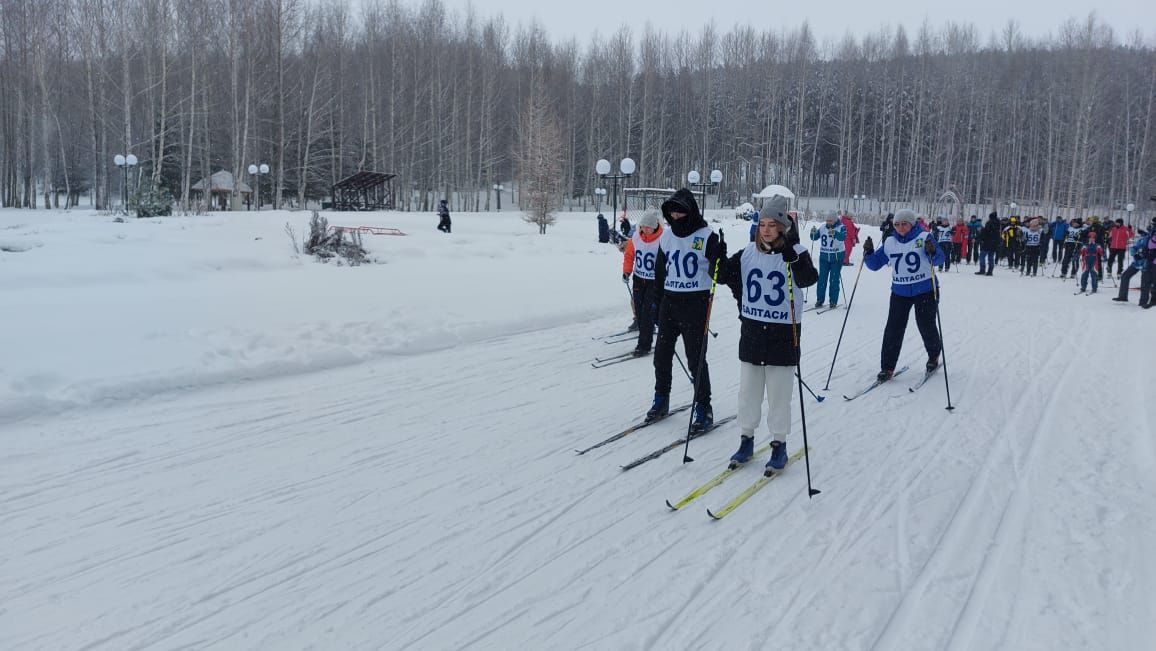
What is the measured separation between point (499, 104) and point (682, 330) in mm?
50704

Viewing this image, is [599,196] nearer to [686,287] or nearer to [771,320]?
[686,287]

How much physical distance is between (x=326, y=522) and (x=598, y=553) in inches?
62.6

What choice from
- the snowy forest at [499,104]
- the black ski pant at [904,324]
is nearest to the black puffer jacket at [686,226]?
the black ski pant at [904,324]

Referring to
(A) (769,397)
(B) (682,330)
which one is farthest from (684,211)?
(A) (769,397)

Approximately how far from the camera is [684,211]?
5270 mm

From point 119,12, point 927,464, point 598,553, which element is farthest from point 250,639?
point 119,12

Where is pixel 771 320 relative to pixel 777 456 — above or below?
above

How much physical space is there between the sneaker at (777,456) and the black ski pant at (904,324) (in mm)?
3257

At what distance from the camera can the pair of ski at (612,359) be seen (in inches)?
306

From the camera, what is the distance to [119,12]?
1281 inches

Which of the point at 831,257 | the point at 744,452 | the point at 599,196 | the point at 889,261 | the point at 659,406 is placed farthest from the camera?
the point at 599,196

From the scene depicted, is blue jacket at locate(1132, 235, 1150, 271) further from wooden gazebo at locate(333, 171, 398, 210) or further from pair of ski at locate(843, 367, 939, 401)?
wooden gazebo at locate(333, 171, 398, 210)

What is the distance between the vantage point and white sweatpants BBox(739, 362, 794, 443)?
14.6 ft

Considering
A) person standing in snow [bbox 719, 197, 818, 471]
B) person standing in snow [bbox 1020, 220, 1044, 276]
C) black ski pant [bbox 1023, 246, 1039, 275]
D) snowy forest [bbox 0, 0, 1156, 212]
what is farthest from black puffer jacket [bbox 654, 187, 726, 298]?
snowy forest [bbox 0, 0, 1156, 212]
